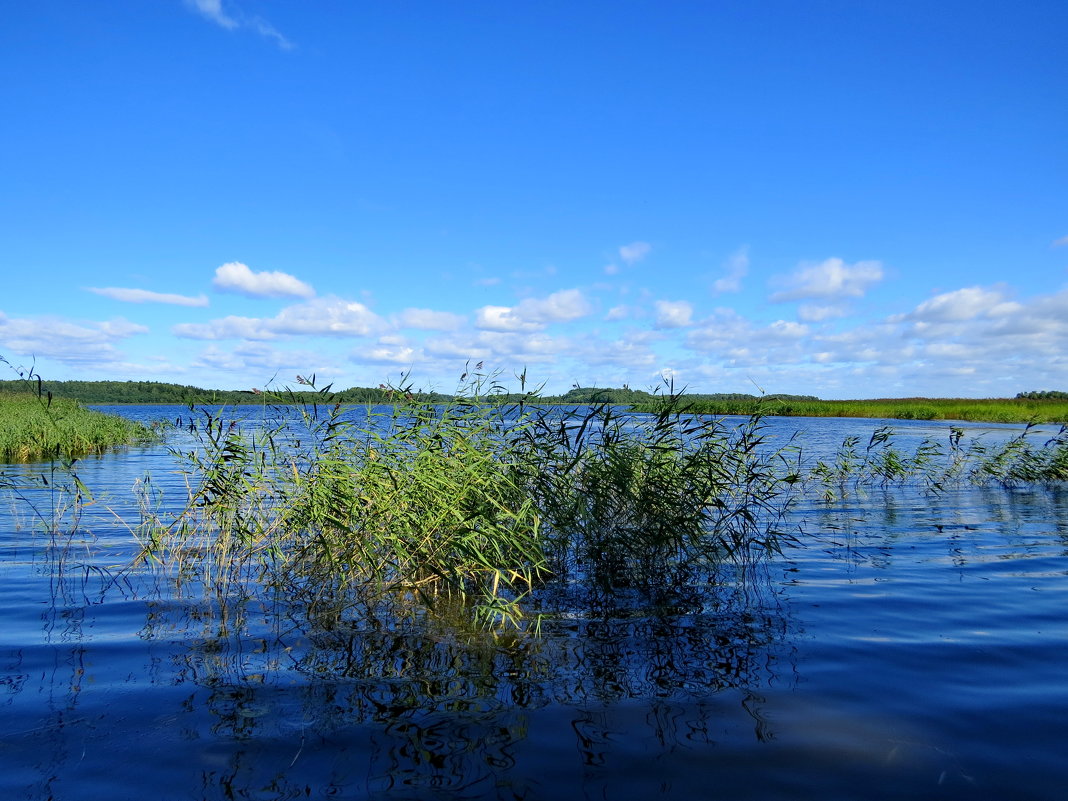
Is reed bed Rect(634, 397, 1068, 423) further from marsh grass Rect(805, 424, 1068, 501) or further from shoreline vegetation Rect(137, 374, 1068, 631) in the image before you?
shoreline vegetation Rect(137, 374, 1068, 631)

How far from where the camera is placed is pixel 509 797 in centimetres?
491

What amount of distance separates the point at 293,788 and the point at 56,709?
264 cm

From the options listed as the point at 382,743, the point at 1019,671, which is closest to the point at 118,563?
the point at 382,743

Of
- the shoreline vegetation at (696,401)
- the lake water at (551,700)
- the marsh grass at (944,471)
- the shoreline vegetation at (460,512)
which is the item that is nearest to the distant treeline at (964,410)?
the shoreline vegetation at (696,401)

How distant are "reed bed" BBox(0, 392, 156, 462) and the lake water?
1841 centimetres

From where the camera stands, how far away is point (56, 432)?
1118 inches

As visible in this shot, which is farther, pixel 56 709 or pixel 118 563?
pixel 118 563

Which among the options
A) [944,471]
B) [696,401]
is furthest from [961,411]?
[696,401]

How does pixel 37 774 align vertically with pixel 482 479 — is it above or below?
below

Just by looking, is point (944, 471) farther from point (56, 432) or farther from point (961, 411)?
point (961, 411)

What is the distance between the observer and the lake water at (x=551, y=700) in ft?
16.8

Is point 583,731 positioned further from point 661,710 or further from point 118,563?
point 118,563

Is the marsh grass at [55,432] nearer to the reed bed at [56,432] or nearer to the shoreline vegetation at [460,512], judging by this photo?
the reed bed at [56,432]

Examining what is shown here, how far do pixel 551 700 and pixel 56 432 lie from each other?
29405 mm
